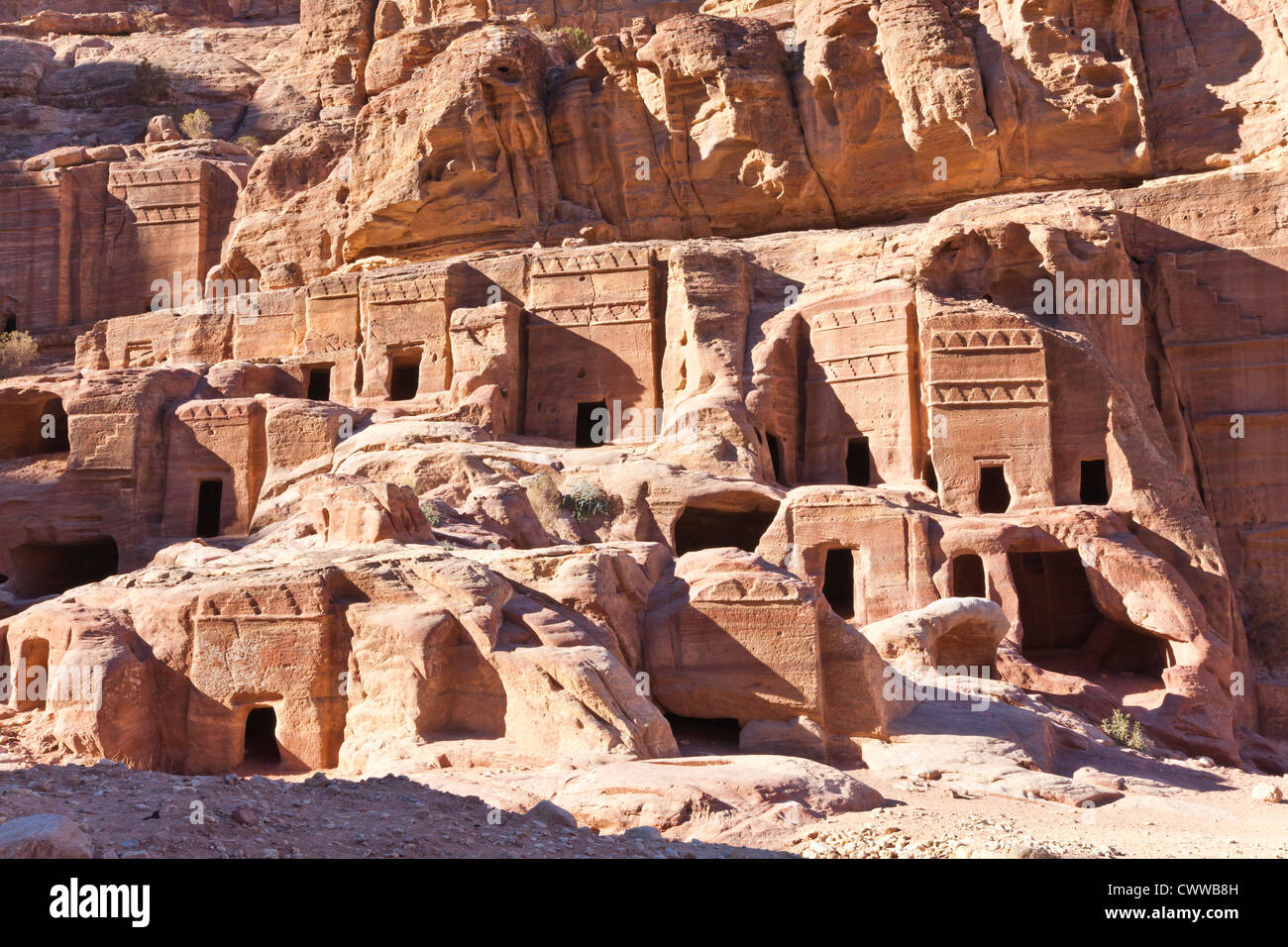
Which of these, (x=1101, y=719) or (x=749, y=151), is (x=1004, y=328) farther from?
(x=749, y=151)

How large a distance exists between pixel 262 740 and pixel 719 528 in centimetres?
1226

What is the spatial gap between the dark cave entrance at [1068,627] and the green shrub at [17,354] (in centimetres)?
2860

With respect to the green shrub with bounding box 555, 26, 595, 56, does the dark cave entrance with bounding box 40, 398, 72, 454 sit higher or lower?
lower

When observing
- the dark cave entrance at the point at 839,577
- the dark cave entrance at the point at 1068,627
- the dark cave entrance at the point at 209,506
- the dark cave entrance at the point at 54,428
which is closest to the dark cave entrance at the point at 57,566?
the dark cave entrance at the point at 209,506

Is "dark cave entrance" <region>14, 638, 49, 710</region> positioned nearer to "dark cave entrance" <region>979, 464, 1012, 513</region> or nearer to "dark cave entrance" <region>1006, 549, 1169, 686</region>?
"dark cave entrance" <region>1006, 549, 1169, 686</region>

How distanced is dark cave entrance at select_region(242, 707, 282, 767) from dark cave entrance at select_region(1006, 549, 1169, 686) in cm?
1542

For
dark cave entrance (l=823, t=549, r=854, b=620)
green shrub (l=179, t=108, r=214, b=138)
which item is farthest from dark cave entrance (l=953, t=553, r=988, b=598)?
green shrub (l=179, t=108, r=214, b=138)

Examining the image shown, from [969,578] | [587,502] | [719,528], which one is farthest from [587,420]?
[969,578]

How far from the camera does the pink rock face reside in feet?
55.0

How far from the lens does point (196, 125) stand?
45875 mm

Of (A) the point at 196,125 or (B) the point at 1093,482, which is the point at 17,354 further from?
(B) the point at 1093,482

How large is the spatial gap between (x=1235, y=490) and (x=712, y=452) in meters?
13.0

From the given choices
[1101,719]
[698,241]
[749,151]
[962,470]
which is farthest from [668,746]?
[749,151]

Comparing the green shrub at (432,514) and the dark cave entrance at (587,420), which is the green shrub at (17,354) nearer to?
the dark cave entrance at (587,420)
